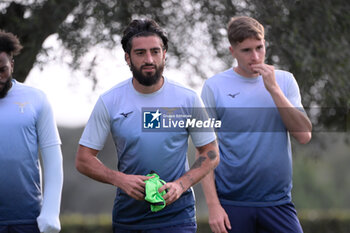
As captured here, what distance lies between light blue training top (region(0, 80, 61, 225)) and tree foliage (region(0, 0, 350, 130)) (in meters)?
3.91

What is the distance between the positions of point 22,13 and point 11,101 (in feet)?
14.8

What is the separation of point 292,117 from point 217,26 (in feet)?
14.7

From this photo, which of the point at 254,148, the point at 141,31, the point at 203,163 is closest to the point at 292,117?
the point at 254,148

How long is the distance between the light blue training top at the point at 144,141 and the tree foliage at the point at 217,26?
376 cm

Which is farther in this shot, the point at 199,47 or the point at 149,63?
the point at 199,47

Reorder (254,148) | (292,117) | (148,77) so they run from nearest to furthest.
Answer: (148,77), (292,117), (254,148)

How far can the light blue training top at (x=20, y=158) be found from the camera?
16.1 ft

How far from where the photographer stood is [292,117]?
5.23 meters

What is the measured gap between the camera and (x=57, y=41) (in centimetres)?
919

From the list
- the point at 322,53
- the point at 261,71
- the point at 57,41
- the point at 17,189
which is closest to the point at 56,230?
the point at 17,189

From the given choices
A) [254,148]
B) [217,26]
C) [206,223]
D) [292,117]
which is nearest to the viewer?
[292,117]

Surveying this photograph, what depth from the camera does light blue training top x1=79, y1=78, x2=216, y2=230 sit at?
4.97 metres

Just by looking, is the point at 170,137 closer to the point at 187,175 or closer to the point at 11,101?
the point at 187,175

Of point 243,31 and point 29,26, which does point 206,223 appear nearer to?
point 29,26
